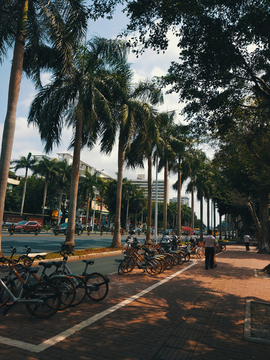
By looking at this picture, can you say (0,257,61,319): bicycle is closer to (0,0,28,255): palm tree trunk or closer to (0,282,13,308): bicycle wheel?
(0,282,13,308): bicycle wheel

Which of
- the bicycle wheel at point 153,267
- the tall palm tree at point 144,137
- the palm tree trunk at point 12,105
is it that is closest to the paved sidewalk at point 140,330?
the bicycle wheel at point 153,267

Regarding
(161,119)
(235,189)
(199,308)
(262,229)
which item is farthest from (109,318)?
(235,189)

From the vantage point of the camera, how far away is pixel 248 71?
8.97 metres

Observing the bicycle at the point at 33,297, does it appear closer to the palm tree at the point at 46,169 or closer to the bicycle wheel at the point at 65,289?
the bicycle wheel at the point at 65,289

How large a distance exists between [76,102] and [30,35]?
418 cm

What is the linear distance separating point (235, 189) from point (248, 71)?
19.6 meters

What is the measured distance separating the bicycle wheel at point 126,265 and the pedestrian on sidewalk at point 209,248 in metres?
3.72

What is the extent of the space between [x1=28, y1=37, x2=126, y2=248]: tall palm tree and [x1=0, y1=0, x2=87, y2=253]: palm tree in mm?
1600

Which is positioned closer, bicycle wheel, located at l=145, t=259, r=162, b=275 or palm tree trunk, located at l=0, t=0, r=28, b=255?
bicycle wheel, located at l=145, t=259, r=162, b=275

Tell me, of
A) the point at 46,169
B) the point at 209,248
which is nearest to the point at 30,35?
the point at 209,248

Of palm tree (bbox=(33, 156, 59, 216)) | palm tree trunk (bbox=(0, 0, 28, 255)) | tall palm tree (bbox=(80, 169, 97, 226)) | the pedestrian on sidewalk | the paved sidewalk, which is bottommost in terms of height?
the paved sidewalk

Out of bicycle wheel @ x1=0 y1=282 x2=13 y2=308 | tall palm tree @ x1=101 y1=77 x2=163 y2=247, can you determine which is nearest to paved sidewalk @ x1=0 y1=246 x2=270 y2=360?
bicycle wheel @ x1=0 y1=282 x2=13 y2=308

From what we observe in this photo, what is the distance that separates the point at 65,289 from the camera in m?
5.88

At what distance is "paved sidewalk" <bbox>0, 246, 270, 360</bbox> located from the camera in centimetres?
401
